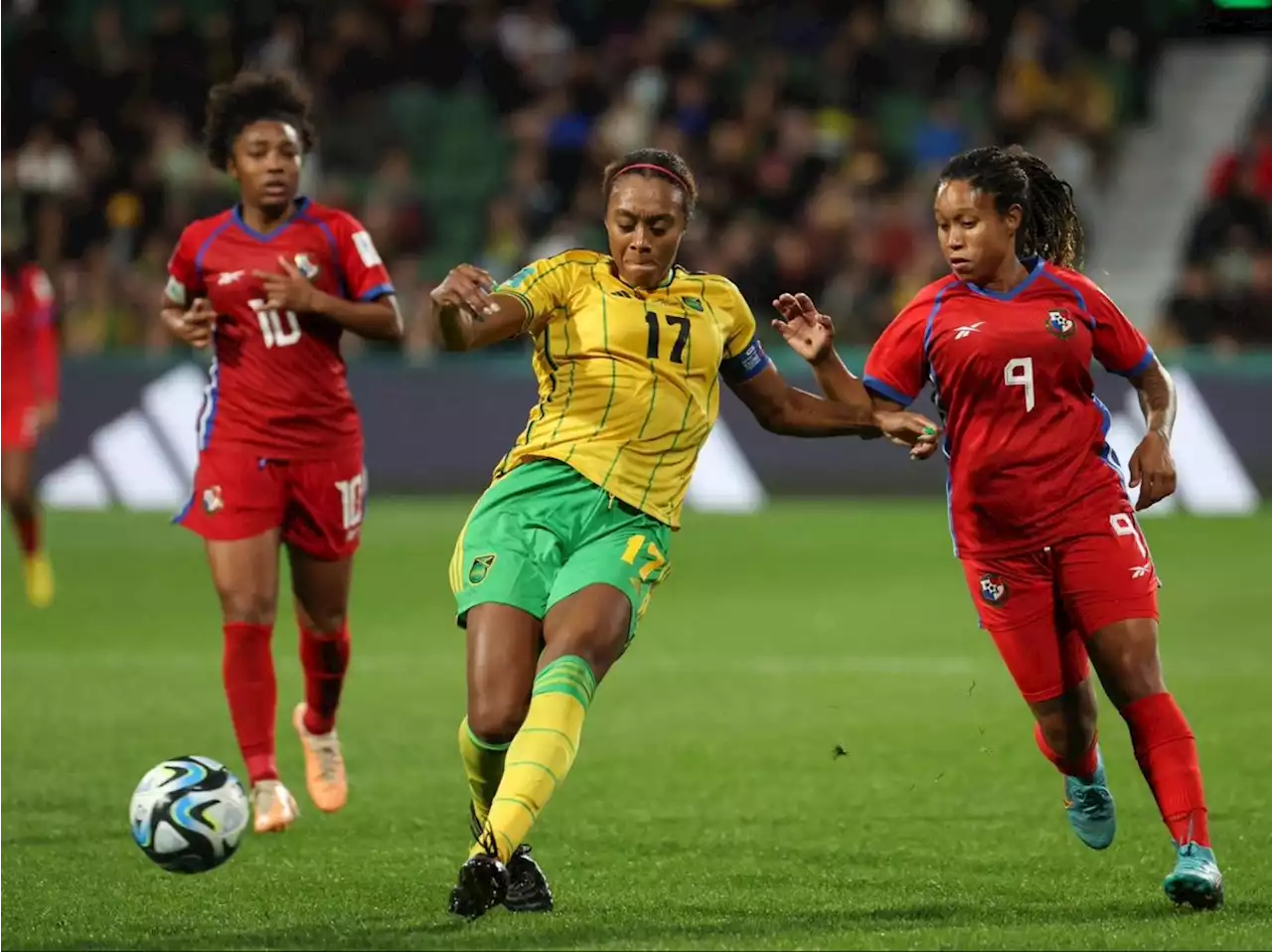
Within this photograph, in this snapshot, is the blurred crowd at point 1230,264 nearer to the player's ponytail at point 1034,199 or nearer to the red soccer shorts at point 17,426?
the red soccer shorts at point 17,426

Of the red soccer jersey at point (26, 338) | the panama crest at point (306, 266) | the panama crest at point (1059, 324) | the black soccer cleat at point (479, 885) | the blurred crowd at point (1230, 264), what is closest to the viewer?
the black soccer cleat at point (479, 885)

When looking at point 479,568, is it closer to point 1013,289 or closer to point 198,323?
point 1013,289

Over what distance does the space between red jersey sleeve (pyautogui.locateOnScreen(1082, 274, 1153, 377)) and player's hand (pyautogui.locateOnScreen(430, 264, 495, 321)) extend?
1810 mm

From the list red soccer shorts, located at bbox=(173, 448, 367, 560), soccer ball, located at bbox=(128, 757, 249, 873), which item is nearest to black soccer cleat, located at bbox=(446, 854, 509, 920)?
soccer ball, located at bbox=(128, 757, 249, 873)

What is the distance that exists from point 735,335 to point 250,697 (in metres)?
2.33

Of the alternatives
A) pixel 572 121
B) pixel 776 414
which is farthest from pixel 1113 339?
pixel 572 121

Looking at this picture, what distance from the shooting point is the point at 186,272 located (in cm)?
801

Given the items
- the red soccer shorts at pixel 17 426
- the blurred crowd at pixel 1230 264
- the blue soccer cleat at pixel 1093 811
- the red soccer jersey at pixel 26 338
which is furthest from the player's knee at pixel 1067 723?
the blurred crowd at pixel 1230 264

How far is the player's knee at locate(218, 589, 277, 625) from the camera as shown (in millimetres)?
7762

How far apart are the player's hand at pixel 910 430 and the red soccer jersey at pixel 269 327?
2183mm

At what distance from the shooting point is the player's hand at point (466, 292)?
5941 mm

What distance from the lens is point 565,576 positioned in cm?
625

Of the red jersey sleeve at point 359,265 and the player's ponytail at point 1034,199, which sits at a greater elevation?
the player's ponytail at point 1034,199

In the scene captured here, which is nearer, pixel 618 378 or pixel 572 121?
pixel 618 378
